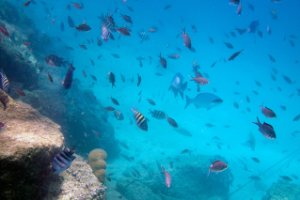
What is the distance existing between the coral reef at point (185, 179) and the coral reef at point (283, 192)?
2718 millimetres

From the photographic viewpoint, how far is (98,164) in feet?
27.6

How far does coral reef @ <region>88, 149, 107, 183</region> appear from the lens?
8.12 meters

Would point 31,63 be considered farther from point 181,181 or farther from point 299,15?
Answer: point 299,15

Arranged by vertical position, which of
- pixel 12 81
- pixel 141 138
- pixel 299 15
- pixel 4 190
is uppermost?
pixel 299 15

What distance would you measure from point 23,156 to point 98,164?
16.6 ft

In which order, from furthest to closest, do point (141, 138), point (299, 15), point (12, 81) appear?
point (141, 138), point (299, 15), point (12, 81)

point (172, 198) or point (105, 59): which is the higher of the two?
point (105, 59)

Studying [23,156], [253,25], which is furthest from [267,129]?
[253,25]

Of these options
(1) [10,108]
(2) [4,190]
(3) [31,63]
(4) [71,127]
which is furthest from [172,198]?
(2) [4,190]

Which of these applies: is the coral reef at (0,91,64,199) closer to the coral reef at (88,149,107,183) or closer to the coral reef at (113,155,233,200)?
the coral reef at (88,149,107,183)

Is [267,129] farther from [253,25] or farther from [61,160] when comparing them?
[253,25]

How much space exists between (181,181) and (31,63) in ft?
34.7

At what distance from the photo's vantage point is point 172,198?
1512 centimetres

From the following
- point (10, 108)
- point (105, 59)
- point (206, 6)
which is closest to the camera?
point (10, 108)
